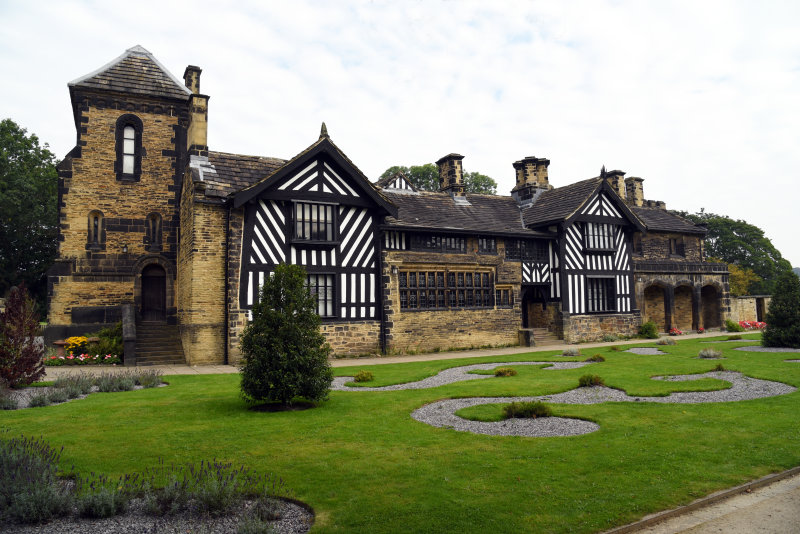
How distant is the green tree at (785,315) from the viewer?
1841 centimetres

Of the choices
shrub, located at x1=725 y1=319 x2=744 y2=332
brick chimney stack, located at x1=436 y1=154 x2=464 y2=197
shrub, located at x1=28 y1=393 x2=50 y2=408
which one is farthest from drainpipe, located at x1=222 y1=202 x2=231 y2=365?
shrub, located at x1=725 y1=319 x2=744 y2=332

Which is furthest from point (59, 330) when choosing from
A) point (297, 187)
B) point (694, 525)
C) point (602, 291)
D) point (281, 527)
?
point (602, 291)

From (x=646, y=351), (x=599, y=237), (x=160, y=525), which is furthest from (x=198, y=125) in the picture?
(x=599, y=237)

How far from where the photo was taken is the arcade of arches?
30.2 meters

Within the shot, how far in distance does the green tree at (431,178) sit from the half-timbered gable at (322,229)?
32206 mm

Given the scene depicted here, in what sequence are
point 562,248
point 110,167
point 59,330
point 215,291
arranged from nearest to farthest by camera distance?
1. point 215,291
2. point 59,330
3. point 110,167
4. point 562,248

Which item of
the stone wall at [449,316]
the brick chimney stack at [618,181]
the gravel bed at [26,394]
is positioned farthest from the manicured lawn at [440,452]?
the brick chimney stack at [618,181]

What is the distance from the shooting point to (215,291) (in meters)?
18.3

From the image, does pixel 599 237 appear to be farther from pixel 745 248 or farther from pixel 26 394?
pixel 745 248

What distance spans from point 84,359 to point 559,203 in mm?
21779

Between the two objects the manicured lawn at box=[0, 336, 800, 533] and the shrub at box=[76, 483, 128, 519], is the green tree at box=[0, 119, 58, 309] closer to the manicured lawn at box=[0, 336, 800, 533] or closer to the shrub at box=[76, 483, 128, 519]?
the manicured lawn at box=[0, 336, 800, 533]

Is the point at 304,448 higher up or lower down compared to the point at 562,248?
lower down

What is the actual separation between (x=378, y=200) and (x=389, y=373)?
7.84 metres

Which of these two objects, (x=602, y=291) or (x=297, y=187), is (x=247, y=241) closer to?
(x=297, y=187)
